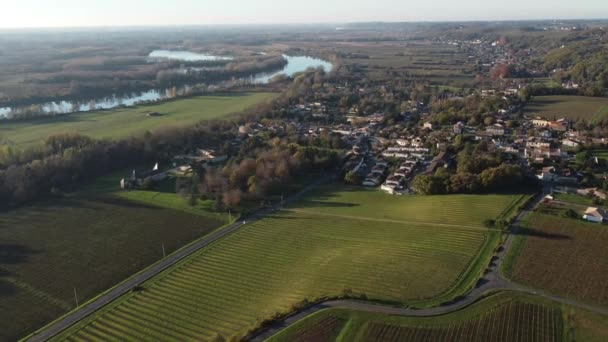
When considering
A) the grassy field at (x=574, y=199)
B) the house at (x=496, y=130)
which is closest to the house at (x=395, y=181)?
the grassy field at (x=574, y=199)

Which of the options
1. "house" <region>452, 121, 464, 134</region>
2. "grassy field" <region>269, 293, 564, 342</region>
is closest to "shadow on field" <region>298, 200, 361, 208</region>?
"grassy field" <region>269, 293, 564, 342</region>

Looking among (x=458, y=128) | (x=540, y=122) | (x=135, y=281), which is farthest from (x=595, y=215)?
(x=540, y=122)

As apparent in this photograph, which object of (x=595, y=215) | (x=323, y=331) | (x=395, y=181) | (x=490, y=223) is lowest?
(x=323, y=331)

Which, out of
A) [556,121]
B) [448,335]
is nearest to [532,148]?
[556,121]

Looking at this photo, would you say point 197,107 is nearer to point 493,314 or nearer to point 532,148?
point 532,148

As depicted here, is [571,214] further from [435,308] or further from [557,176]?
[435,308]

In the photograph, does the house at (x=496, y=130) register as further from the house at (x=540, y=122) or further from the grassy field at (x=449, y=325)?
the grassy field at (x=449, y=325)

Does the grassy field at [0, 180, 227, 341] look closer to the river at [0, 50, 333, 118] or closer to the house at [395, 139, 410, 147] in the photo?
the house at [395, 139, 410, 147]
